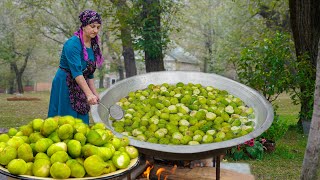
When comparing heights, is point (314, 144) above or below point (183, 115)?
below

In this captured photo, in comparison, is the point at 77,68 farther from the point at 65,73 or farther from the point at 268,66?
the point at 268,66

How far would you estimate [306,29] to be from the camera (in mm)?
9117

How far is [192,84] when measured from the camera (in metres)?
4.41

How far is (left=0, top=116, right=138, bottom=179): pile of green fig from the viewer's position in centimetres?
220

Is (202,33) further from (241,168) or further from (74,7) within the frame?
(241,168)

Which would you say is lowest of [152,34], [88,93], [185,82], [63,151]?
[63,151]

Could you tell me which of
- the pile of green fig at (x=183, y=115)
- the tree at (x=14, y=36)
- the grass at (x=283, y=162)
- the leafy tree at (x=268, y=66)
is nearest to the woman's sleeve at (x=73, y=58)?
the pile of green fig at (x=183, y=115)

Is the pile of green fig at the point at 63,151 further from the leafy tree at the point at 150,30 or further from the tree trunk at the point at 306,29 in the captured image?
the leafy tree at the point at 150,30

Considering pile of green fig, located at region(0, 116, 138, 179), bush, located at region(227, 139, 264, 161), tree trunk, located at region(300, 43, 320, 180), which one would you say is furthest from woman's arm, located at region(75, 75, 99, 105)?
bush, located at region(227, 139, 264, 161)

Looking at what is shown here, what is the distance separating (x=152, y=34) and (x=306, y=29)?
403 cm

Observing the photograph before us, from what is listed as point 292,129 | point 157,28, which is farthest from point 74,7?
point 292,129

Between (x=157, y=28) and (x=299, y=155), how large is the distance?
5.33 meters

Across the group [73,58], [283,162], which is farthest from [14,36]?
[73,58]

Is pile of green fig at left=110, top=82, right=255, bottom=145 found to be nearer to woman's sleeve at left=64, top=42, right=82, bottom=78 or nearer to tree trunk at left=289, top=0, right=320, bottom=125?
woman's sleeve at left=64, top=42, right=82, bottom=78
